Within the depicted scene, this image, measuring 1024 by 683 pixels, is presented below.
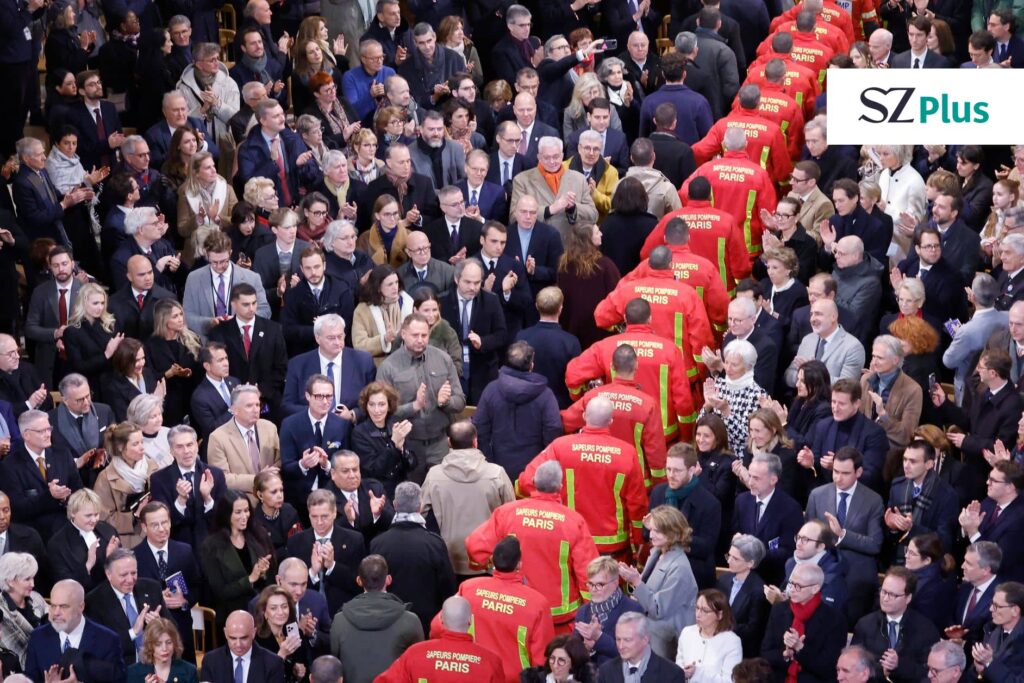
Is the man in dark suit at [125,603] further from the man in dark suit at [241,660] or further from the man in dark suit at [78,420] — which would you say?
the man in dark suit at [78,420]

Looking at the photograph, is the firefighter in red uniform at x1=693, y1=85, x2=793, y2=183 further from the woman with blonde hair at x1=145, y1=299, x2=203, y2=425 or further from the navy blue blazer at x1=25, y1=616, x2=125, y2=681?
the navy blue blazer at x1=25, y1=616, x2=125, y2=681

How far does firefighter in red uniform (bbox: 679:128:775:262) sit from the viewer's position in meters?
15.1

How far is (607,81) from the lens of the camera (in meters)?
16.7

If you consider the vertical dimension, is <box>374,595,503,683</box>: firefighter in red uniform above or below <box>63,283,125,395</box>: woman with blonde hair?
below

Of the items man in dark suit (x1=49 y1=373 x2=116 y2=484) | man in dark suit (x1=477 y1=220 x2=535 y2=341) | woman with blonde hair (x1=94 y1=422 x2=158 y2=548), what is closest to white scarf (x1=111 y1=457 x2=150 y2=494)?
woman with blonde hair (x1=94 y1=422 x2=158 y2=548)

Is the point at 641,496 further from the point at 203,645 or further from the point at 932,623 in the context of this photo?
the point at 203,645

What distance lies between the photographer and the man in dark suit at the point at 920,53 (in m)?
16.8

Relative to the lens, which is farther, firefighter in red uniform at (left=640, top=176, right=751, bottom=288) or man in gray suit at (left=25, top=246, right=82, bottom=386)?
firefighter in red uniform at (left=640, top=176, right=751, bottom=288)

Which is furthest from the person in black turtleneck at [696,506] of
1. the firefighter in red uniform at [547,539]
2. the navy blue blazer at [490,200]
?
the navy blue blazer at [490,200]

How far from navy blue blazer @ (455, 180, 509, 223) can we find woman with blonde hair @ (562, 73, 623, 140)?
1.30 m

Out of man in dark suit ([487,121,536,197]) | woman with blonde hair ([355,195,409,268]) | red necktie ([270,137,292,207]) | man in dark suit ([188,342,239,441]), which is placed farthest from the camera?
man in dark suit ([487,121,536,197])

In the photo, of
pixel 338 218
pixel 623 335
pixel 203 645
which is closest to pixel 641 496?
Answer: pixel 623 335

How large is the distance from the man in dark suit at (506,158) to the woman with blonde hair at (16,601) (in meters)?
5.29

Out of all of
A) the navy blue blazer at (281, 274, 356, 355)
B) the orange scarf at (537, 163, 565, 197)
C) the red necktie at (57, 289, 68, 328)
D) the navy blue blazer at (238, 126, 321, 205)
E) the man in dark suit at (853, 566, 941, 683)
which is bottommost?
the man in dark suit at (853, 566, 941, 683)
